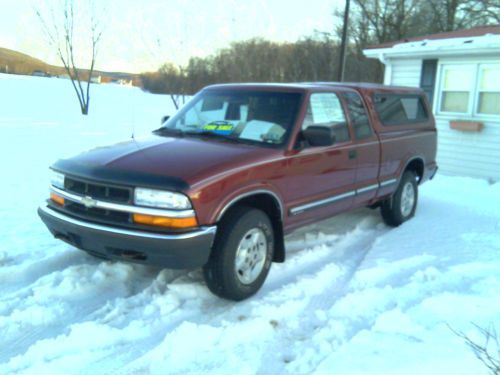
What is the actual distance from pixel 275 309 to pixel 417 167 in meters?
3.84

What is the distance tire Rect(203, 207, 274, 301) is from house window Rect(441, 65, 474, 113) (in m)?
8.70

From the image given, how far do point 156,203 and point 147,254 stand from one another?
379 millimetres

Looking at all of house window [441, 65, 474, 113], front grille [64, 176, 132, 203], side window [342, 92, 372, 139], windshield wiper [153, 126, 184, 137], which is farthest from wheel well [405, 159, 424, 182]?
house window [441, 65, 474, 113]

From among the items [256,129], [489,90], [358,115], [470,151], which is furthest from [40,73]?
[256,129]

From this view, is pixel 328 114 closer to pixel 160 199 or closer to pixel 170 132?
pixel 170 132

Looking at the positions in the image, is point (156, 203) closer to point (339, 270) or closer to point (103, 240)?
point (103, 240)

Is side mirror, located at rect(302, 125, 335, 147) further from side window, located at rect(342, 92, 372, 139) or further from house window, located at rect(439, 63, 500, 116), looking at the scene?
house window, located at rect(439, 63, 500, 116)

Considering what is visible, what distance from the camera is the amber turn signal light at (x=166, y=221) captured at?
3.47 metres

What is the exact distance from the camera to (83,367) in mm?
3023

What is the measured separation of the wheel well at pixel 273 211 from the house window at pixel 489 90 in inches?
329

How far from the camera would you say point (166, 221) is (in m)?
3.48

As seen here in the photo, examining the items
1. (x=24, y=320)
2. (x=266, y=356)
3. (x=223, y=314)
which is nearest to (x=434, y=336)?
(x=266, y=356)

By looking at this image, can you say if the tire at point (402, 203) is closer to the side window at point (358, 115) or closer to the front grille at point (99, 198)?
the side window at point (358, 115)

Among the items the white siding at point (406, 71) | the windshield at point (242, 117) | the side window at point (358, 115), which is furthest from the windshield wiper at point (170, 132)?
the white siding at point (406, 71)
